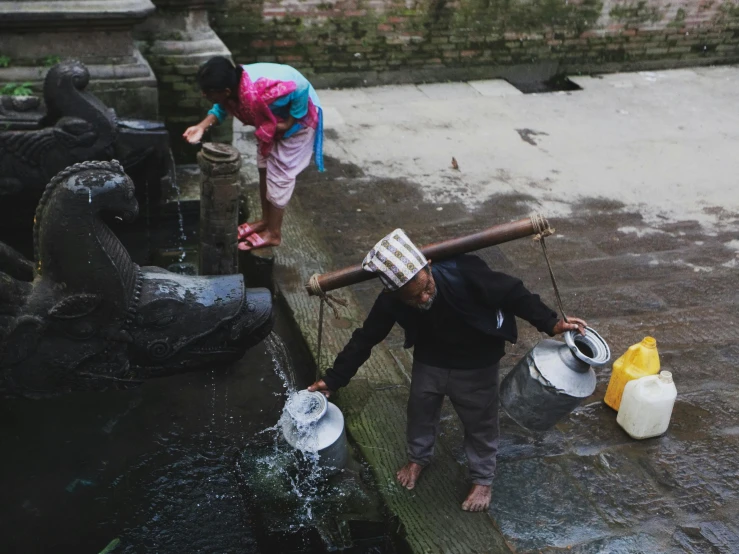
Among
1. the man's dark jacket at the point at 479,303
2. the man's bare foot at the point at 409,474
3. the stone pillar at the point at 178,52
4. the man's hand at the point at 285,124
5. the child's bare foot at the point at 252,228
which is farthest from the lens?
the stone pillar at the point at 178,52

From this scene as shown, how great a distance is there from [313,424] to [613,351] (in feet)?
7.16

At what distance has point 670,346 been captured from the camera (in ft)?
16.7

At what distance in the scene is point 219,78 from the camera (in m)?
5.07

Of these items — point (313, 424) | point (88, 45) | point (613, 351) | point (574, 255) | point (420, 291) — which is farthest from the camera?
point (574, 255)

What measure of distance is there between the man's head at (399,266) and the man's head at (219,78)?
2.33 m

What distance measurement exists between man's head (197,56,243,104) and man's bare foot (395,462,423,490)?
2.61 m

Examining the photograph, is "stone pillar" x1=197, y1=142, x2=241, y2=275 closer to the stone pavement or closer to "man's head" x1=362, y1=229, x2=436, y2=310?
the stone pavement

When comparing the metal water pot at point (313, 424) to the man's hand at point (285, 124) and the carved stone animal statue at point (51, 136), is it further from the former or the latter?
the carved stone animal statue at point (51, 136)

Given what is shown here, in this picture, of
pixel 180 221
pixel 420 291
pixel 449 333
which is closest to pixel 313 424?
pixel 449 333

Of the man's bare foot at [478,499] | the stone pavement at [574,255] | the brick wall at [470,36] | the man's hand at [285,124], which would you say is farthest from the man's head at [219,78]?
the brick wall at [470,36]

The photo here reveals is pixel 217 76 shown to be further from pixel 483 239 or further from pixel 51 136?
pixel 483 239

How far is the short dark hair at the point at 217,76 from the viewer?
5070 millimetres

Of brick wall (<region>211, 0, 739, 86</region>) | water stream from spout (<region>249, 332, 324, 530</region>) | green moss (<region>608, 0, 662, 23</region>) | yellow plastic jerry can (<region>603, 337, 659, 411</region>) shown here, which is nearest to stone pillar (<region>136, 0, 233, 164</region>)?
brick wall (<region>211, 0, 739, 86</region>)

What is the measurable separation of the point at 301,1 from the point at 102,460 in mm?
6054
